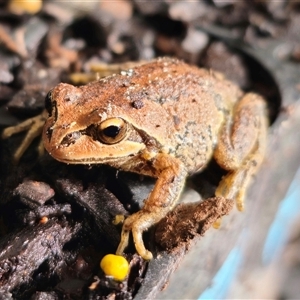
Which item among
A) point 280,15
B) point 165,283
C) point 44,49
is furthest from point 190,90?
point 280,15

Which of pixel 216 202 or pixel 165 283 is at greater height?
pixel 216 202

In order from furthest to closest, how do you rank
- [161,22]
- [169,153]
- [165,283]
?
[161,22] → [169,153] → [165,283]

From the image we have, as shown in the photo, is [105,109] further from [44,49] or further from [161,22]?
[161,22]

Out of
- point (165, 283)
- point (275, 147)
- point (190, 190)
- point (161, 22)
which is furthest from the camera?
point (161, 22)

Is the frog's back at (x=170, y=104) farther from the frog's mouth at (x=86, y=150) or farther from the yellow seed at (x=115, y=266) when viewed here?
the yellow seed at (x=115, y=266)

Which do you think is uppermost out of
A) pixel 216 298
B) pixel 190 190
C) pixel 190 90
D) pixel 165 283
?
pixel 190 90

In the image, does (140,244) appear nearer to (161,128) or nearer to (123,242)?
(123,242)

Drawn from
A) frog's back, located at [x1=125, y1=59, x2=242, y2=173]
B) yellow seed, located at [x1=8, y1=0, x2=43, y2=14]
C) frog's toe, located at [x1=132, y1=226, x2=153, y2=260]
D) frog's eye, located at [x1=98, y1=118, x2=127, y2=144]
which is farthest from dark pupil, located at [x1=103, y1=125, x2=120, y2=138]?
yellow seed, located at [x1=8, y1=0, x2=43, y2=14]

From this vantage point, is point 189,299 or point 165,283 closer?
point 165,283
